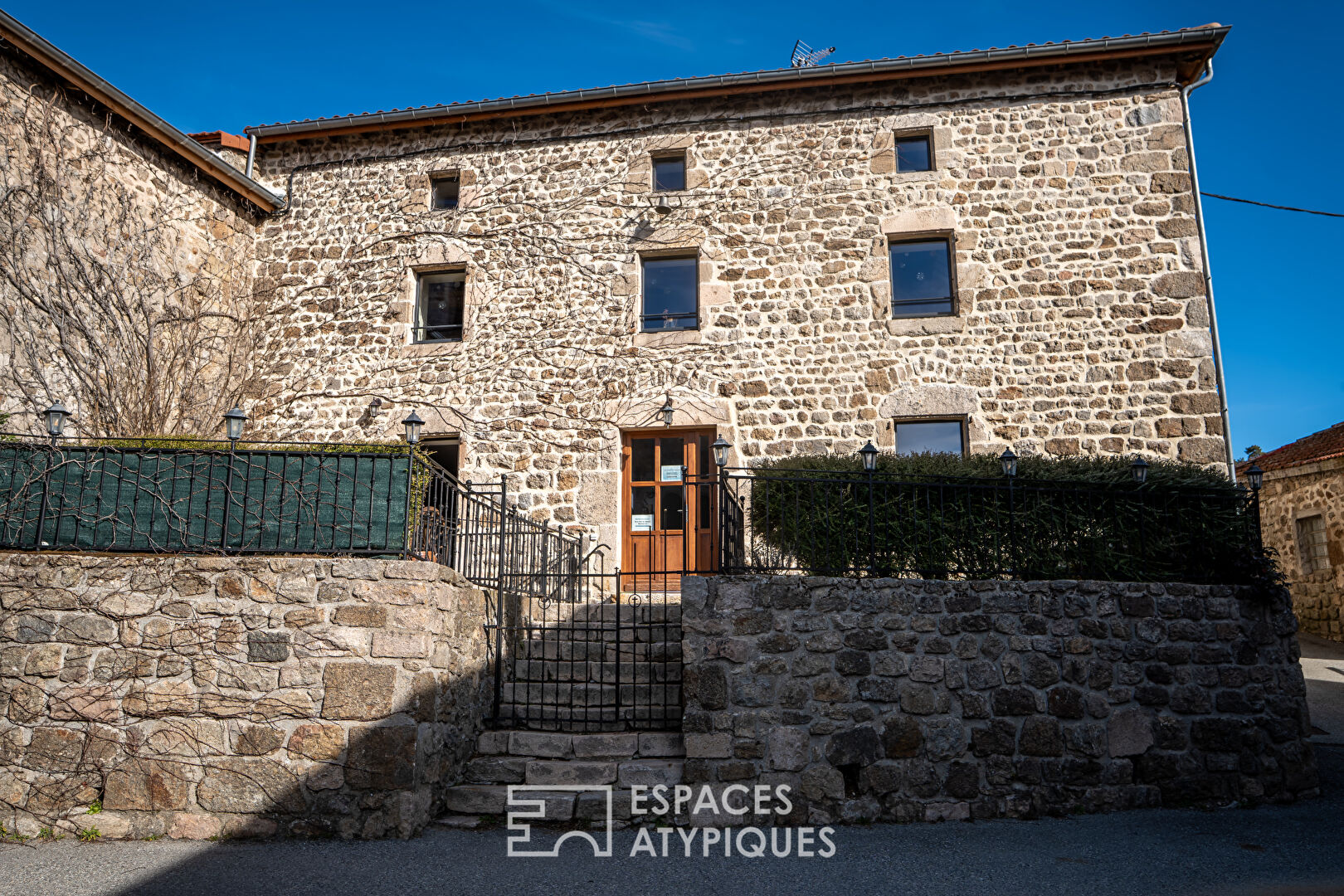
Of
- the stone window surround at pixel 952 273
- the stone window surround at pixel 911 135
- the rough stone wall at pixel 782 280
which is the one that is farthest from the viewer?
the stone window surround at pixel 911 135

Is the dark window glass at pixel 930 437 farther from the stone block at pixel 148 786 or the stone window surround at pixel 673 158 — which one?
the stone block at pixel 148 786

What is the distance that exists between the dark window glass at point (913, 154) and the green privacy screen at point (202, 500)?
6807 mm

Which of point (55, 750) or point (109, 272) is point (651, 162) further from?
point (55, 750)

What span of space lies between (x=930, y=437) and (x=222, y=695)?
6.79 metres

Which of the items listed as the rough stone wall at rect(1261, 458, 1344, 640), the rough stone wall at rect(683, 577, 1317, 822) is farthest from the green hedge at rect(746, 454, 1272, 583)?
the rough stone wall at rect(1261, 458, 1344, 640)

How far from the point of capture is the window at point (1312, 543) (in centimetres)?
1271

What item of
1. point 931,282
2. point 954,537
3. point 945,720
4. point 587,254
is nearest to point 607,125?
point 587,254

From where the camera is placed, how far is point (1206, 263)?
8.91m

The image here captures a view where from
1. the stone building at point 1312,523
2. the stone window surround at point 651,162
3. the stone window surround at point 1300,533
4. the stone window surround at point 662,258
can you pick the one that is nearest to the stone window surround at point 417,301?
the stone window surround at point 662,258

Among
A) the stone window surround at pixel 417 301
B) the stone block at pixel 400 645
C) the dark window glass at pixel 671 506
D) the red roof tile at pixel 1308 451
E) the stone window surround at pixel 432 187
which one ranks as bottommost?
the stone block at pixel 400 645

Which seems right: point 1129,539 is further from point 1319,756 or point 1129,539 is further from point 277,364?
point 277,364

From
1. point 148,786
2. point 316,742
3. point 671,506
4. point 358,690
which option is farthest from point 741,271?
point 148,786

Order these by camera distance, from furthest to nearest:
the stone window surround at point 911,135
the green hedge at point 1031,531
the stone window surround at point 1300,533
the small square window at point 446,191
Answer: the stone window surround at point 1300,533, the small square window at point 446,191, the stone window surround at point 911,135, the green hedge at point 1031,531

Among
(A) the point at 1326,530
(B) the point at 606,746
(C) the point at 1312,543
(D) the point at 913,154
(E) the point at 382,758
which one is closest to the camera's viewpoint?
(E) the point at 382,758
